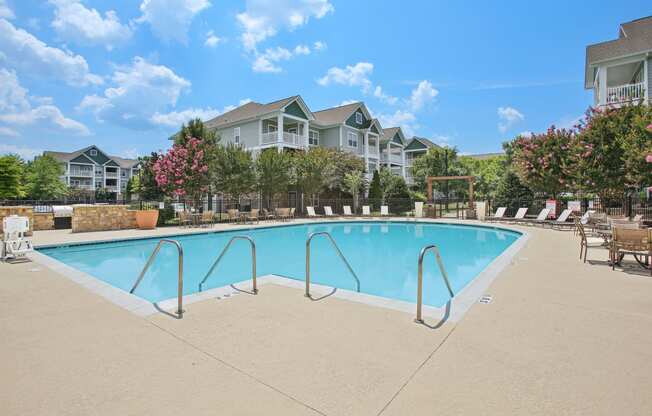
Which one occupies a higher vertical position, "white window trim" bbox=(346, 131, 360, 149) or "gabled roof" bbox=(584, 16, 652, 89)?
"gabled roof" bbox=(584, 16, 652, 89)

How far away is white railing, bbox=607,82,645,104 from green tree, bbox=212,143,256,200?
63.9ft

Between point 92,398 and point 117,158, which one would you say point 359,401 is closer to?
point 92,398

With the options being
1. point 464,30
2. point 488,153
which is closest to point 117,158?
point 464,30

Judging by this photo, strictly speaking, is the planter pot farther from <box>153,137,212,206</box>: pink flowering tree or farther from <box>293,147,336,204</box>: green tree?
<box>293,147,336,204</box>: green tree

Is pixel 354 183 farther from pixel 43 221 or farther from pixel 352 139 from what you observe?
pixel 43 221

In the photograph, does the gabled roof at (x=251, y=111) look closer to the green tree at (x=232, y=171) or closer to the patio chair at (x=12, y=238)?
the green tree at (x=232, y=171)

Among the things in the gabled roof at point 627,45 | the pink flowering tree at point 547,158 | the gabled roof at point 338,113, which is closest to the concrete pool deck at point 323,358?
the pink flowering tree at point 547,158

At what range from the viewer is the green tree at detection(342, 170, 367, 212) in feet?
84.2

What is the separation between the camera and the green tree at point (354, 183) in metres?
25.7

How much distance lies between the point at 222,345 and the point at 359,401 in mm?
1521

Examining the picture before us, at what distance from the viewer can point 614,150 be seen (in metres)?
11.0

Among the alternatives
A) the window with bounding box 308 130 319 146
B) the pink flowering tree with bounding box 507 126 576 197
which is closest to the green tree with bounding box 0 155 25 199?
the window with bounding box 308 130 319 146

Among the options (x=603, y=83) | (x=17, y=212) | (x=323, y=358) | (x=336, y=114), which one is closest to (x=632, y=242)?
(x=323, y=358)

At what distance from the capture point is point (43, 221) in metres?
15.2
